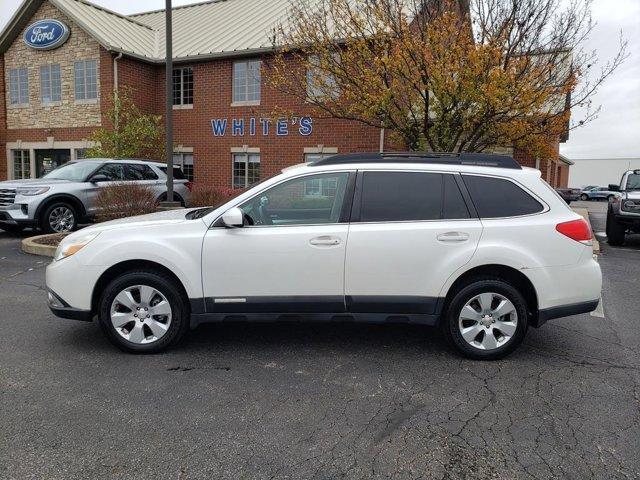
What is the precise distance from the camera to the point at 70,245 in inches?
176

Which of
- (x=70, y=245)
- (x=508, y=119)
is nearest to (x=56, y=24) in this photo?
(x=508, y=119)

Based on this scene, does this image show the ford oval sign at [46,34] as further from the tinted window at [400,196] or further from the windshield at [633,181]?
the tinted window at [400,196]

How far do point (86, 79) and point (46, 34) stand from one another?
2.54 m

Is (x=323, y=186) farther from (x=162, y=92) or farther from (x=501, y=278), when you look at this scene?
(x=162, y=92)

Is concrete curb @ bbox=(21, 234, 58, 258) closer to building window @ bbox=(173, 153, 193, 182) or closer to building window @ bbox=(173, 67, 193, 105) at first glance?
building window @ bbox=(173, 153, 193, 182)

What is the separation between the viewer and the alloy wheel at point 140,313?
4367 millimetres

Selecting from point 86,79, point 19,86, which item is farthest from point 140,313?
point 19,86

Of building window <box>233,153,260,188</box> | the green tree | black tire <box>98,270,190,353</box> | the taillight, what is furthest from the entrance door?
the taillight

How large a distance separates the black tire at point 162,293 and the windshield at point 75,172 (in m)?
8.01

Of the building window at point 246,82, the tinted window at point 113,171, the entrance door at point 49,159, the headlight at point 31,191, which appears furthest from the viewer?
the entrance door at point 49,159

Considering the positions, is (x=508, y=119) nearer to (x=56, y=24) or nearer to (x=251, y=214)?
(x=251, y=214)

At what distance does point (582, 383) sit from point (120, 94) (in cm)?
1757

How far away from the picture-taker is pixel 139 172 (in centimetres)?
1245

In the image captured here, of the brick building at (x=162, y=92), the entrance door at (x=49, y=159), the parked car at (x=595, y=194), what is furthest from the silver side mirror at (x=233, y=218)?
the parked car at (x=595, y=194)
